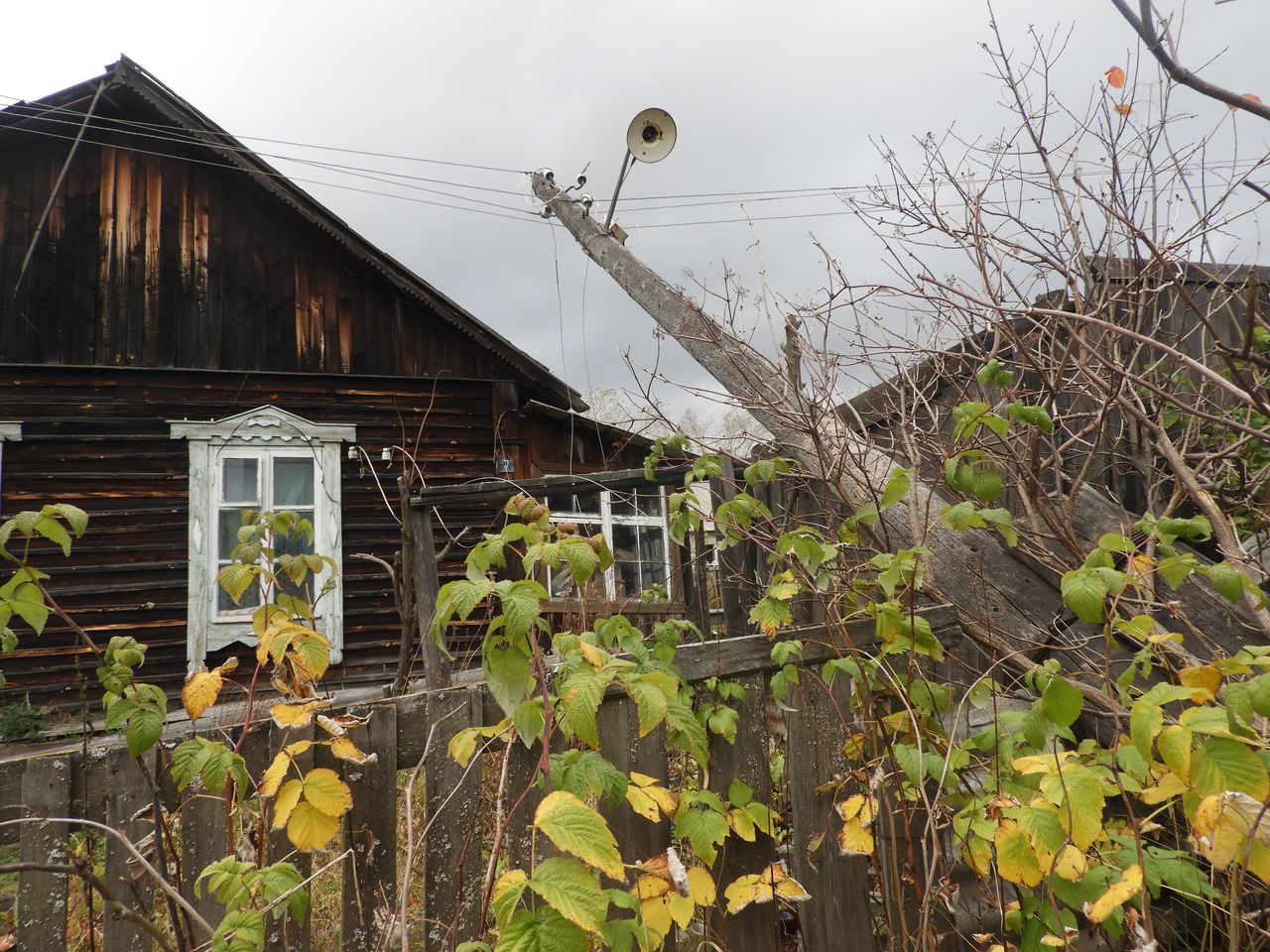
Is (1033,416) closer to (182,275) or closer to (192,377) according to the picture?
(192,377)

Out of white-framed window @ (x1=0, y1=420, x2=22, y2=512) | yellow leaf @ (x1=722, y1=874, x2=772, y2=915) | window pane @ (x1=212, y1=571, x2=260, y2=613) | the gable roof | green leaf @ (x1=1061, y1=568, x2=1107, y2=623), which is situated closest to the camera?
green leaf @ (x1=1061, y1=568, x2=1107, y2=623)

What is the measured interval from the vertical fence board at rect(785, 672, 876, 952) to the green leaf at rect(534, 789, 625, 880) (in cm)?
110

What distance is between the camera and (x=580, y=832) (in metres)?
1.26

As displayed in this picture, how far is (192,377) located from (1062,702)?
8.96m

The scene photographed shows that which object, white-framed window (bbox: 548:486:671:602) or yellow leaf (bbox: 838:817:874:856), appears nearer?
yellow leaf (bbox: 838:817:874:856)

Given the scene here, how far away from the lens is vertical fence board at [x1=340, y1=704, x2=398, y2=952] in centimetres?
186

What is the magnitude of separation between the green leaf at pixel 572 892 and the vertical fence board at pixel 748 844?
966mm

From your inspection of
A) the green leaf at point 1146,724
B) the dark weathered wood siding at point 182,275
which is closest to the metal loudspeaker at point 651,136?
the dark weathered wood siding at point 182,275

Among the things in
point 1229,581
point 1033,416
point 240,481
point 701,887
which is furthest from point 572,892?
point 240,481

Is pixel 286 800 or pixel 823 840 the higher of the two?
pixel 286 800

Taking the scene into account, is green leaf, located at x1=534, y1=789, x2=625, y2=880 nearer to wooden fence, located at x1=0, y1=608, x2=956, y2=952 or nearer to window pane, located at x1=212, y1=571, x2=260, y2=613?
wooden fence, located at x1=0, y1=608, x2=956, y2=952

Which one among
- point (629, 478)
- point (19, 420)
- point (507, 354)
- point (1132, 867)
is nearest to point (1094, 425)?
point (1132, 867)

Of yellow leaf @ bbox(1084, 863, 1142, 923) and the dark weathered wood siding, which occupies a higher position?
the dark weathered wood siding

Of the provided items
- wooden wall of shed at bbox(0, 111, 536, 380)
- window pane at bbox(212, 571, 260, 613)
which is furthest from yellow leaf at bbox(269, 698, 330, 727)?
wooden wall of shed at bbox(0, 111, 536, 380)
